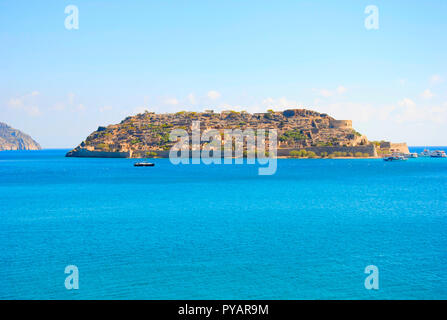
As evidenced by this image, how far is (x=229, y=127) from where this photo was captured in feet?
601

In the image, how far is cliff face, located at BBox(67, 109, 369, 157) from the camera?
166m

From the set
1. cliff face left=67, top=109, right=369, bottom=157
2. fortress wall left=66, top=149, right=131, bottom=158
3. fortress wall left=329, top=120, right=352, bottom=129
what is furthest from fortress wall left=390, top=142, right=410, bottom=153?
fortress wall left=66, top=149, right=131, bottom=158

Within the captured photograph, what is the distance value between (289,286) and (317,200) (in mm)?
26865

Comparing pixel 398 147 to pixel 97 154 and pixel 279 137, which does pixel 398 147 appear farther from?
pixel 97 154

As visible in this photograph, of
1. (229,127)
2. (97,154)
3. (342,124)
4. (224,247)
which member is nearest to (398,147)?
(342,124)

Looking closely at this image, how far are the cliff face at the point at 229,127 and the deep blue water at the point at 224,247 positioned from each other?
123 m

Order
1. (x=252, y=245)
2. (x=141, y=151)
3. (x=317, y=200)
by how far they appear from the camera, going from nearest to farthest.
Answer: (x=252, y=245) < (x=317, y=200) < (x=141, y=151)

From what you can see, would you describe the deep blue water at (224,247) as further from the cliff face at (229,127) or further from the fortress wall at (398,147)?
the fortress wall at (398,147)

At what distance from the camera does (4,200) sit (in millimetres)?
44812

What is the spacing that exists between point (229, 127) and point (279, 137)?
22.4 m
